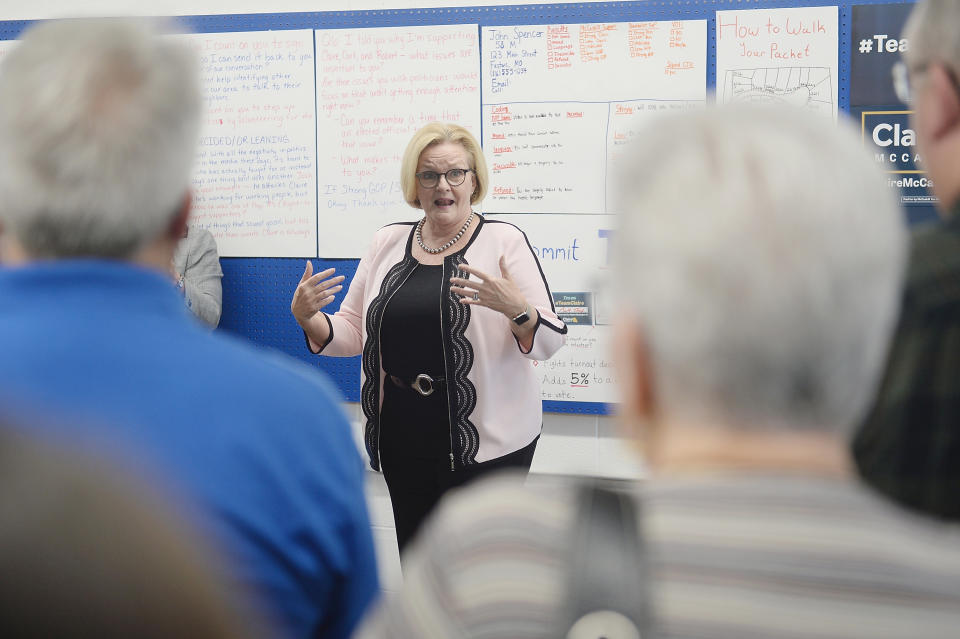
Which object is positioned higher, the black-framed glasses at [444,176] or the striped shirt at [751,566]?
the black-framed glasses at [444,176]

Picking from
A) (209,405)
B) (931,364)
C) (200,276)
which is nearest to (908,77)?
(931,364)

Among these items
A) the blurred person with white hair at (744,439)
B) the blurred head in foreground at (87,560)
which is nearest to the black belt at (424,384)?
the blurred person with white hair at (744,439)

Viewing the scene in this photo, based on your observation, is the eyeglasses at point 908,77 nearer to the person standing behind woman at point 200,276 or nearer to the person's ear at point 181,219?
the person's ear at point 181,219

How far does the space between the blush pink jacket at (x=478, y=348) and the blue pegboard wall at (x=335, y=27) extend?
3.19ft

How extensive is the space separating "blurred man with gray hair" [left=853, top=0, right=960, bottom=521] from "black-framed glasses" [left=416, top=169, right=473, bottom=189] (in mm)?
1714

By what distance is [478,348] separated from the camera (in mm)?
2488

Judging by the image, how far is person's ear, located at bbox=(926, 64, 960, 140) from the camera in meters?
1.06

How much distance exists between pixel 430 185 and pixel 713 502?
2.18 metres

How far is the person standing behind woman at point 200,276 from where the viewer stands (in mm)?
3549

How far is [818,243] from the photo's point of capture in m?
0.61

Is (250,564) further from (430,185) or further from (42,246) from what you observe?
(430,185)

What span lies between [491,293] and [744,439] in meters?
1.82

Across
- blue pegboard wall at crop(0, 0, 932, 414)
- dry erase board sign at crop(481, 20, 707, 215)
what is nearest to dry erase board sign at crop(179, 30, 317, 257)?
blue pegboard wall at crop(0, 0, 932, 414)

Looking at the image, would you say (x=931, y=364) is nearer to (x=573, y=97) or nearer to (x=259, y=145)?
(x=573, y=97)
